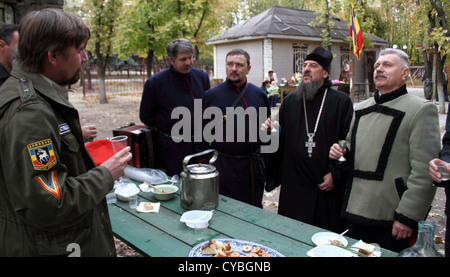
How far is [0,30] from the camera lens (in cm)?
350

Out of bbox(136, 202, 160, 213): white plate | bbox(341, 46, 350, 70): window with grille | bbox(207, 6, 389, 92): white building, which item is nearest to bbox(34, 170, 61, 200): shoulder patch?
bbox(136, 202, 160, 213): white plate

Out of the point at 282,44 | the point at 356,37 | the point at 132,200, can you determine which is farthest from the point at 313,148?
the point at 282,44

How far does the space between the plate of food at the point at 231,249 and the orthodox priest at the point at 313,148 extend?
4.42 ft

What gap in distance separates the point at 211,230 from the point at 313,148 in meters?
1.46

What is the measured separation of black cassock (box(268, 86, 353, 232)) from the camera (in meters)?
3.11

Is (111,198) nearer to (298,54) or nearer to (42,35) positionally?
(42,35)

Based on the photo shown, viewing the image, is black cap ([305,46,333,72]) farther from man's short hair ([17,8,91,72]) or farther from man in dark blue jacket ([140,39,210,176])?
man's short hair ([17,8,91,72])

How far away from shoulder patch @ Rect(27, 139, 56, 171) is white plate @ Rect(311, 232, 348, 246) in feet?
4.97

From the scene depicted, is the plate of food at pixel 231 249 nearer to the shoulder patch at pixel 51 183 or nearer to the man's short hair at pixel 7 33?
the shoulder patch at pixel 51 183

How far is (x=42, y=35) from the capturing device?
4.68 feet

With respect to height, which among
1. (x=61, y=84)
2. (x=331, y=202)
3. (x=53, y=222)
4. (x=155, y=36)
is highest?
(x=155, y=36)
